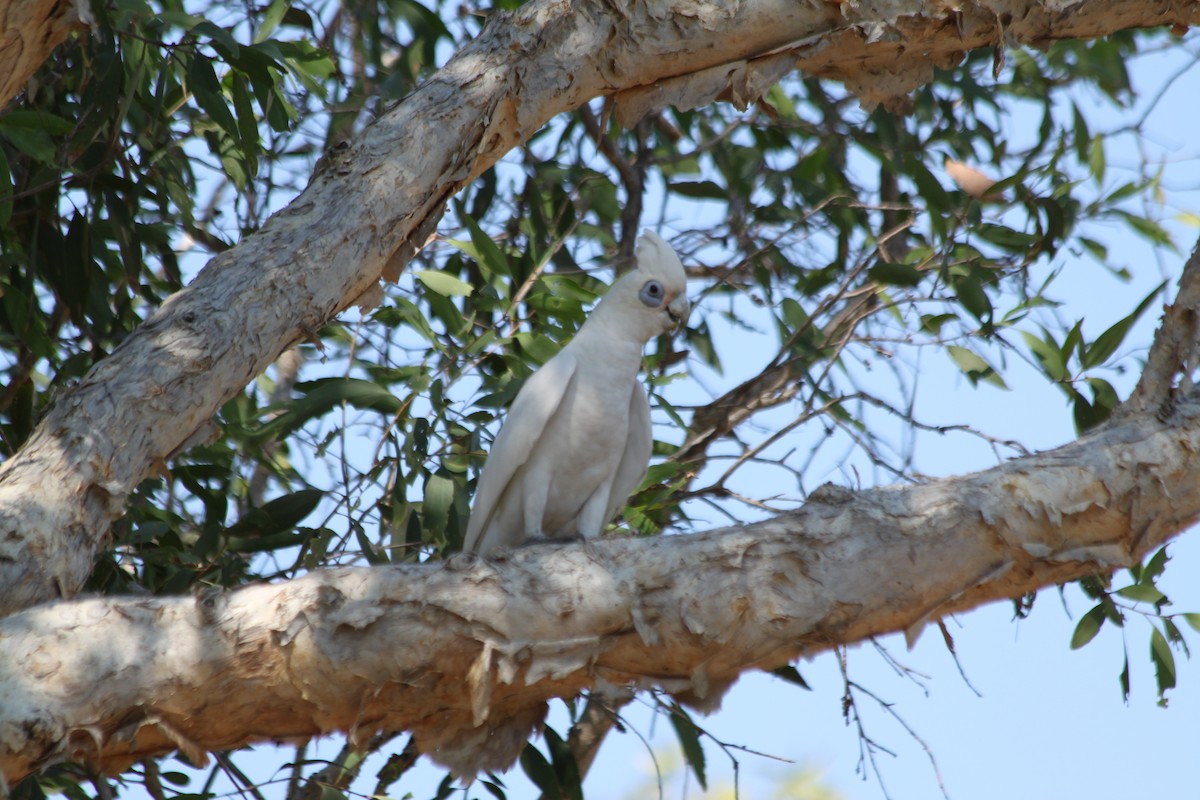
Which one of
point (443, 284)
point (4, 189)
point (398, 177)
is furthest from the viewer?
point (443, 284)

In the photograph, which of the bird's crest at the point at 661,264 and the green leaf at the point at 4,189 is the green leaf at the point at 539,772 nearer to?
the bird's crest at the point at 661,264

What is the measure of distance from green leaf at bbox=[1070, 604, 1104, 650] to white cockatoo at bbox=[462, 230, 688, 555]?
1.04 m

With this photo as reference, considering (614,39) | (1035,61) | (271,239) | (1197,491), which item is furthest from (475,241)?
(1035,61)

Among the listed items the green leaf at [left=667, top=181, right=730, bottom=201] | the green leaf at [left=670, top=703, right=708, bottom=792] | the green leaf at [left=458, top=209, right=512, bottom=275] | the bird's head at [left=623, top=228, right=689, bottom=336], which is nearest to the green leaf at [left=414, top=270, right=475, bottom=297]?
the green leaf at [left=458, top=209, right=512, bottom=275]

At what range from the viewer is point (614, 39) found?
7.14ft

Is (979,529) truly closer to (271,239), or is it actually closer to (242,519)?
(271,239)

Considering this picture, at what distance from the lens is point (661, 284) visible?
2.95 metres

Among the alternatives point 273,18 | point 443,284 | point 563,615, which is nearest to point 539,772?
point 563,615

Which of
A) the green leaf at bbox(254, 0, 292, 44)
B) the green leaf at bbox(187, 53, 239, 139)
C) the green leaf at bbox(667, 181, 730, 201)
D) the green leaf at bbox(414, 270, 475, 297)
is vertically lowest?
the green leaf at bbox(414, 270, 475, 297)

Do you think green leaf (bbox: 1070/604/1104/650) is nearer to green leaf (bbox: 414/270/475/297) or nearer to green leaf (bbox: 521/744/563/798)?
green leaf (bbox: 521/744/563/798)

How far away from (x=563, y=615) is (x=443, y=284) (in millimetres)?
1290

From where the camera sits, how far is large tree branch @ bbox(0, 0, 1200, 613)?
1673mm

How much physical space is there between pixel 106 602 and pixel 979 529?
123 cm

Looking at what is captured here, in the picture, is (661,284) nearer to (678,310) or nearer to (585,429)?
(678,310)
